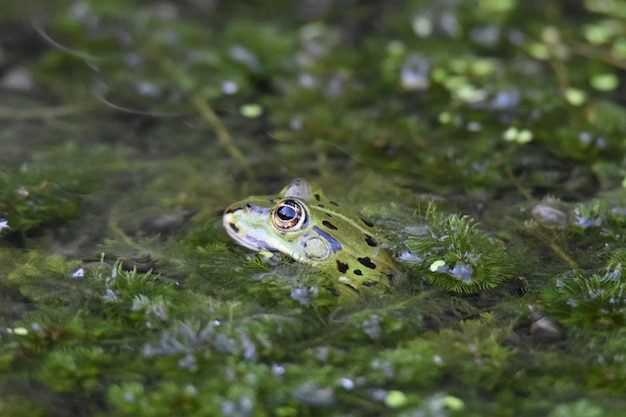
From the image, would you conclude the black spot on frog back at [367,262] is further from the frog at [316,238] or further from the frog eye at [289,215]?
the frog eye at [289,215]

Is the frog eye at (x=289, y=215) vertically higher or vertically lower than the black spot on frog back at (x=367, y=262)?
higher

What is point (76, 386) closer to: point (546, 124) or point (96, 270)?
point (96, 270)

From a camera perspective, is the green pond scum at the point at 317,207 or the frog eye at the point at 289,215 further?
the frog eye at the point at 289,215

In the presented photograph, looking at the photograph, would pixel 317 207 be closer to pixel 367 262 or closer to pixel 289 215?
pixel 289 215

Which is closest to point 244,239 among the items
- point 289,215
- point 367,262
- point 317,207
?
point 289,215

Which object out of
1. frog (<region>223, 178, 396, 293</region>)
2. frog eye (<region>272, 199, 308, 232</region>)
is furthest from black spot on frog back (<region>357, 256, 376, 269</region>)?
frog eye (<region>272, 199, 308, 232</region>)

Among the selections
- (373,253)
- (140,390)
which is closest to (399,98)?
(373,253)

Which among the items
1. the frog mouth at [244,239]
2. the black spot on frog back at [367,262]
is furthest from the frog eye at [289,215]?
the black spot on frog back at [367,262]
